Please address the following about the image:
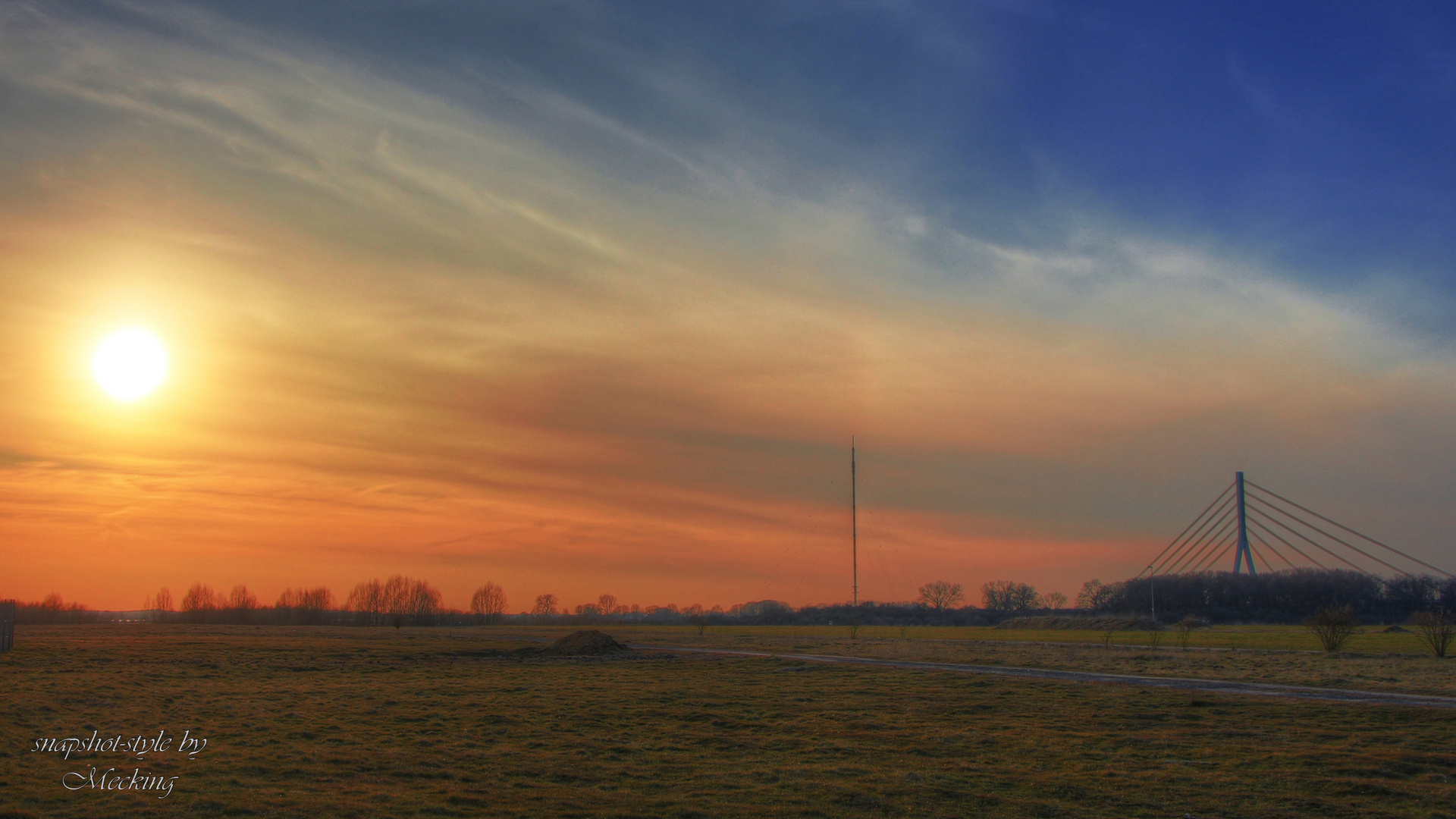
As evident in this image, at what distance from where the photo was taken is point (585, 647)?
6650 centimetres

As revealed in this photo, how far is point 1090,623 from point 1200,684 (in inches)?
3616

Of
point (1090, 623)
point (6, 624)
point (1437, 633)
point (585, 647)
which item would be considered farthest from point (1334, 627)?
point (6, 624)

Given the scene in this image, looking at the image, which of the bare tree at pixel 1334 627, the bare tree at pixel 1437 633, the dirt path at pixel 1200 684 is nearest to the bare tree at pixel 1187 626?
the bare tree at pixel 1334 627

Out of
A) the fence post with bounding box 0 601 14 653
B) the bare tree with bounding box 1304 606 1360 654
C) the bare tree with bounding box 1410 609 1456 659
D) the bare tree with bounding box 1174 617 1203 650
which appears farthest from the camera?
the bare tree with bounding box 1174 617 1203 650

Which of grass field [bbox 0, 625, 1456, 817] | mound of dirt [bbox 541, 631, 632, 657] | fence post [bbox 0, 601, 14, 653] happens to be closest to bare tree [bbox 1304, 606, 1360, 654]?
grass field [bbox 0, 625, 1456, 817]

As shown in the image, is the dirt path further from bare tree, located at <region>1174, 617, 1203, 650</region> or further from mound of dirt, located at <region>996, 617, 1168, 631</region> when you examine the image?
mound of dirt, located at <region>996, 617, 1168, 631</region>

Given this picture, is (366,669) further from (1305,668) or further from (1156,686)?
(1305,668)

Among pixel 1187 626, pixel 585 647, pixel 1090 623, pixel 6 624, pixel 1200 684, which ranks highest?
pixel 6 624

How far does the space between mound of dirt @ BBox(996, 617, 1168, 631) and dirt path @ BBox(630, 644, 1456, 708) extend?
68.1m

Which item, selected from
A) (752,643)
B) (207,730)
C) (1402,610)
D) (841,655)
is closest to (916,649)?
(841,655)

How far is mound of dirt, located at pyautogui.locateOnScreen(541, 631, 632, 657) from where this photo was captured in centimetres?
6531

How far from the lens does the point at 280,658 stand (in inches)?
2205

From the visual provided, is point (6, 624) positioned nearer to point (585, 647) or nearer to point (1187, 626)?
point (585, 647)

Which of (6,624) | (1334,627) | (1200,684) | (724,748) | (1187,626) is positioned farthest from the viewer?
(1187,626)
